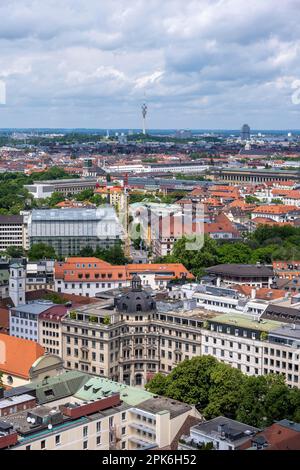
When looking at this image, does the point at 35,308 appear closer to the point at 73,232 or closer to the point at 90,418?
the point at 90,418

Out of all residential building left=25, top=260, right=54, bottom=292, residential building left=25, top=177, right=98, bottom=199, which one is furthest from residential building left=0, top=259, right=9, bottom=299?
residential building left=25, top=177, right=98, bottom=199

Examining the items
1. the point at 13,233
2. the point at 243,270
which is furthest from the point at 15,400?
the point at 13,233

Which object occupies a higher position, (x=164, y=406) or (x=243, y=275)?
(x=243, y=275)

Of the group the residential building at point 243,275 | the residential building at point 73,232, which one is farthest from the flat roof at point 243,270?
the residential building at point 73,232

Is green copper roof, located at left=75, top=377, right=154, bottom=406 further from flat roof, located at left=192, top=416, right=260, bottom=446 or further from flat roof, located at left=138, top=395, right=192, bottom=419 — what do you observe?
flat roof, located at left=192, top=416, right=260, bottom=446

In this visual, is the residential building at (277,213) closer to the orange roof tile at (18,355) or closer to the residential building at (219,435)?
the orange roof tile at (18,355)

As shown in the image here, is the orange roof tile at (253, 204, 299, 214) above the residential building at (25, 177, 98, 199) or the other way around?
the other way around
